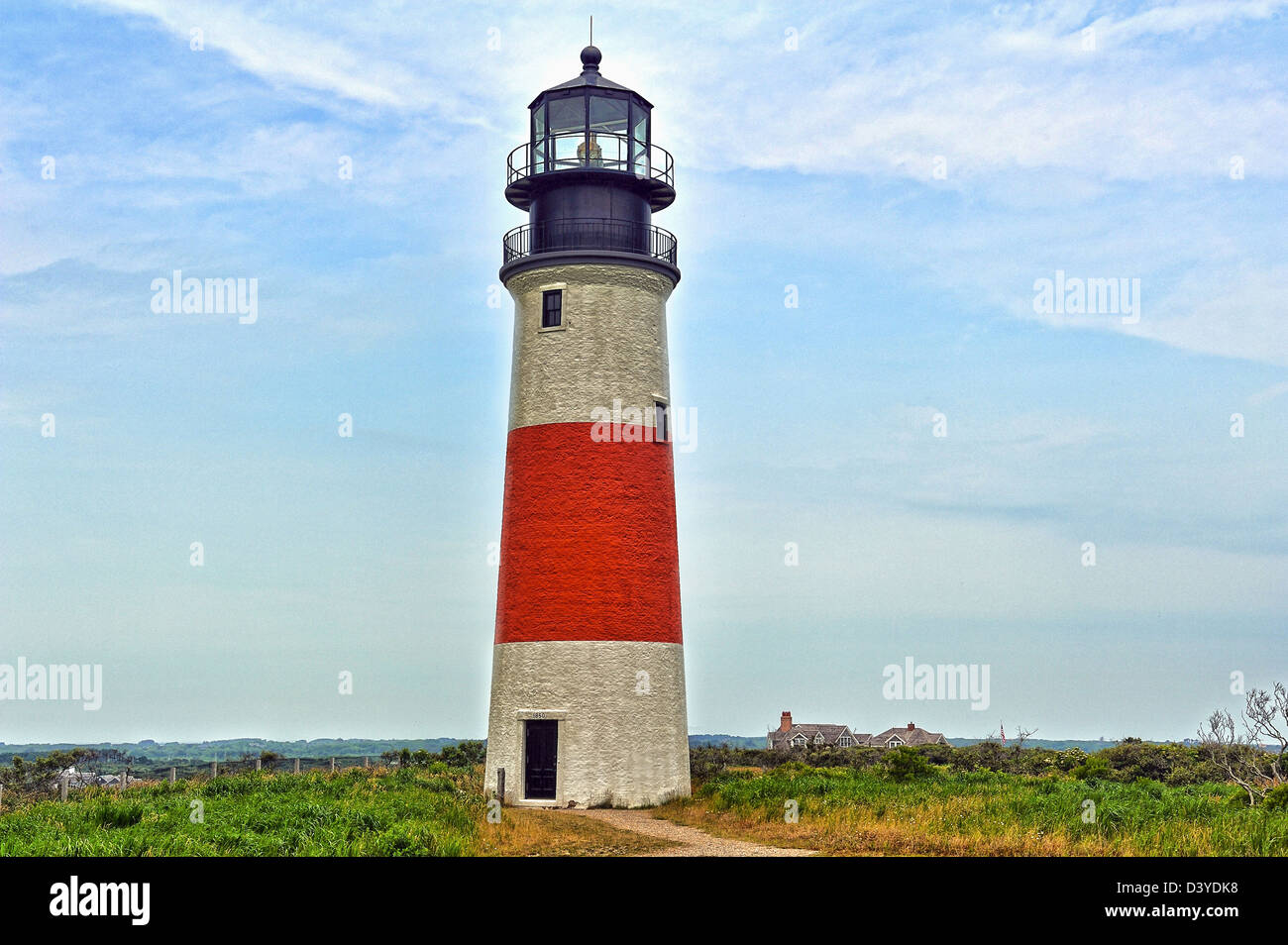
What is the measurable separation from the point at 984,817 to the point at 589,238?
57.0 feet

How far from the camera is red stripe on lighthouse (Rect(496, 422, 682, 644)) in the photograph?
96.2 feet

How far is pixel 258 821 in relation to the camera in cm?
2058

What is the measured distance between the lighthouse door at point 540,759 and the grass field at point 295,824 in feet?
4.57

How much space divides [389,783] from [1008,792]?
1475 cm

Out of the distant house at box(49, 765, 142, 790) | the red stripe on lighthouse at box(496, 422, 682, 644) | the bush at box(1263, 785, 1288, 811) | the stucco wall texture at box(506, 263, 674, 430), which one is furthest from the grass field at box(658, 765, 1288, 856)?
the distant house at box(49, 765, 142, 790)

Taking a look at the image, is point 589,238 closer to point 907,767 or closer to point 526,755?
point 526,755

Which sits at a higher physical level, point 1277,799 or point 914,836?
point 1277,799

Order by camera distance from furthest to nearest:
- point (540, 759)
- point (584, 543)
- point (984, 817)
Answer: point (584, 543) < point (540, 759) < point (984, 817)

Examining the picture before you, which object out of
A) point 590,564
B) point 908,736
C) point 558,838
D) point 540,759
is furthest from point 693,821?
point 908,736

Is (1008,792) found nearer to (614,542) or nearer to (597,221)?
(614,542)

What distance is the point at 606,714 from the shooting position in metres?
29.0
